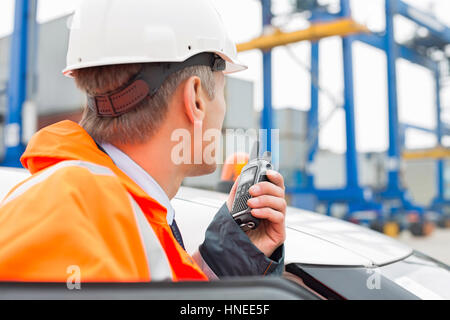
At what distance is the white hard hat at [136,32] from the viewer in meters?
0.79

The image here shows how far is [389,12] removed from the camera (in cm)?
833

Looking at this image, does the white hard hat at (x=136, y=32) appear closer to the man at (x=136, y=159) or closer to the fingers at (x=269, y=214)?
the man at (x=136, y=159)

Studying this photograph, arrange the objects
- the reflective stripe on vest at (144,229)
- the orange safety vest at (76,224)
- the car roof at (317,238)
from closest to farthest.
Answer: the orange safety vest at (76,224)
the reflective stripe on vest at (144,229)
the car roof at (317,238)

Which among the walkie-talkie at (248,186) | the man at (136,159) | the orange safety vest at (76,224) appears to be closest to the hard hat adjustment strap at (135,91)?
the man at (136,159)

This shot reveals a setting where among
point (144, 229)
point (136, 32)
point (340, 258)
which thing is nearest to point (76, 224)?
point (144, 229)

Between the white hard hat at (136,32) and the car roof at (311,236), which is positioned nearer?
the white hard hat at (136,32)

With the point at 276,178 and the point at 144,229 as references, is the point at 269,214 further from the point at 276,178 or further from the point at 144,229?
the point at 144,229

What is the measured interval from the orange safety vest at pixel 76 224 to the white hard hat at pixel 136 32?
7.9 inches

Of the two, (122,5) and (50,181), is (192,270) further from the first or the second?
(122,5)

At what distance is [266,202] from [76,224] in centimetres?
45

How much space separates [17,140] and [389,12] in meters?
7.23

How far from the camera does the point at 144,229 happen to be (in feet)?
2.08

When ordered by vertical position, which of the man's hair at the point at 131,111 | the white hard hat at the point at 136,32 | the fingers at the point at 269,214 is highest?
the white hard hat at the point at 136,32
